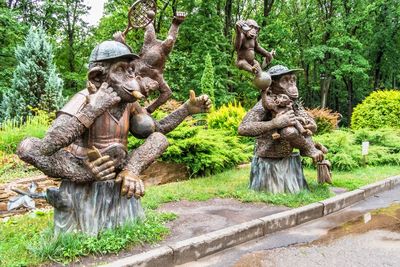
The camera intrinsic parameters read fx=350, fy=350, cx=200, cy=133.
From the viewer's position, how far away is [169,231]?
423 centimetres

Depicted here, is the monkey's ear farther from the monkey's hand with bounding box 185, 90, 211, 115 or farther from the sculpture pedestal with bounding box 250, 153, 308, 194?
the sculpture pedestal with bounding box 250, 153, 308, 194

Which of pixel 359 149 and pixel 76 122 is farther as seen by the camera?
pixel 359 149

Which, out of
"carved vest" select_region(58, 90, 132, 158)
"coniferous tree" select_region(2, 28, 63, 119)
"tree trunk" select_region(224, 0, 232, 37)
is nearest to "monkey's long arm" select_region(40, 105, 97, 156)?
"carved vest" select_region(58, 90, 132, 158)

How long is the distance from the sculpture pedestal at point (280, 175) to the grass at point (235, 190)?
0.15 m

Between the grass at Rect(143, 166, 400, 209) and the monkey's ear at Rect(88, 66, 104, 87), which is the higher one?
the monkey's ear at Rect(88, 66, 104, 87)

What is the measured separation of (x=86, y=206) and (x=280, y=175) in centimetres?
330

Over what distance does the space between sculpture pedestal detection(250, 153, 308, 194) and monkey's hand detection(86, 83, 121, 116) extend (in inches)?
125

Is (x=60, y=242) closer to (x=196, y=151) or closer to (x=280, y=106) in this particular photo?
(x=280, y=106)

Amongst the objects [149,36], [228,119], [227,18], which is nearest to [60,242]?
[149,36]

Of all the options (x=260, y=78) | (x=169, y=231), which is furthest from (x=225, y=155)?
(x=169, y=231)

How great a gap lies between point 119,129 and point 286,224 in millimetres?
2702

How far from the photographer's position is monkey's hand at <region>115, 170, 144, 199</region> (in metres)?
3.41

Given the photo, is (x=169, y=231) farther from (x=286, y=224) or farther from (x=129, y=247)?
(x=286, y=224)

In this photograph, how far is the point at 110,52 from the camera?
367cm
